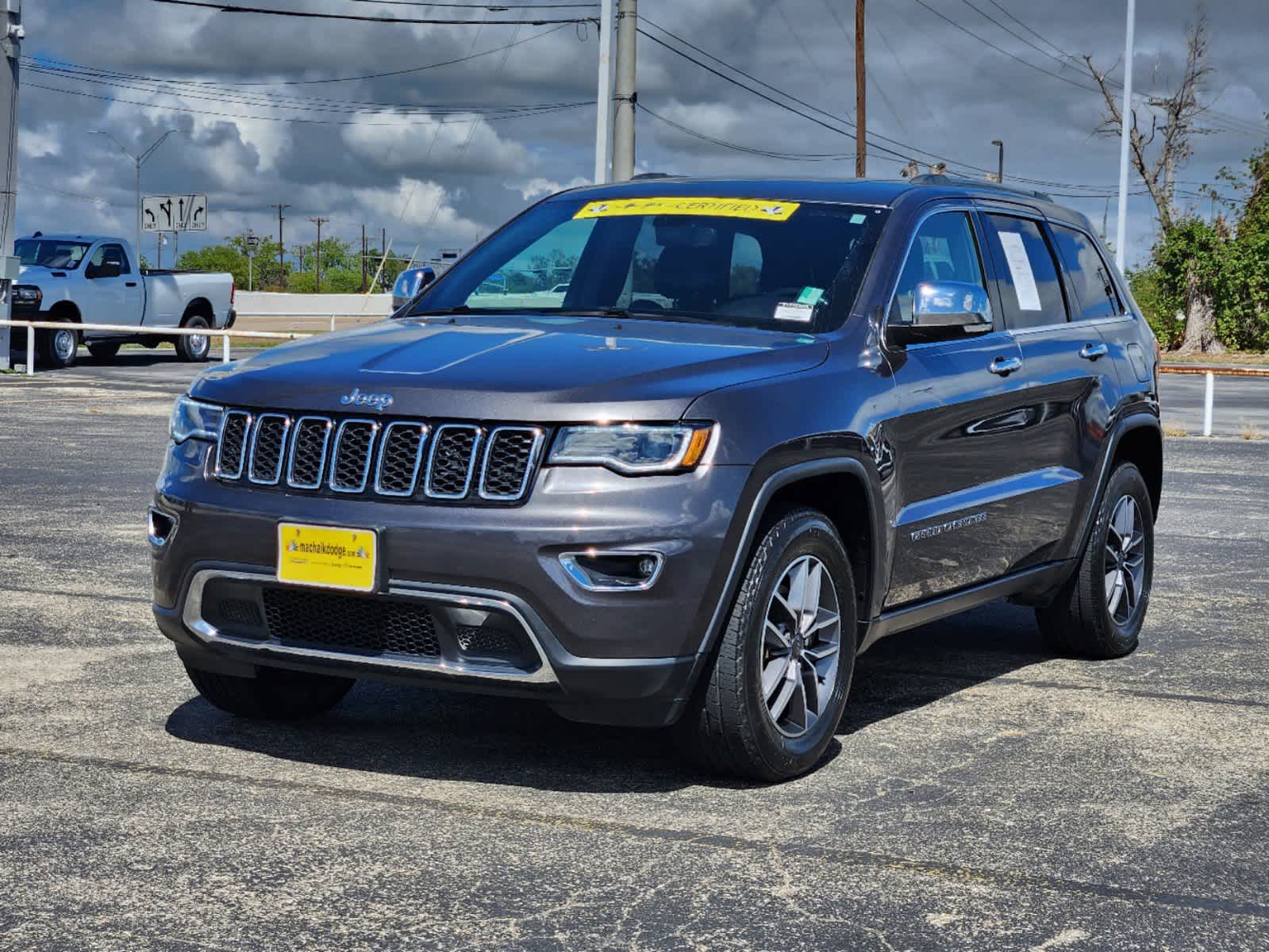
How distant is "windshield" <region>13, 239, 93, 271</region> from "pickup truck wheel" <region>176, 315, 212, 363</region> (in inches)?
111

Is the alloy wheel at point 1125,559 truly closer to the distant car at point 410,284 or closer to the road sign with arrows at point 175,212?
the distant car at point 410,284

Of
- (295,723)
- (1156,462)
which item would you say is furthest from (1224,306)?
(295,723)

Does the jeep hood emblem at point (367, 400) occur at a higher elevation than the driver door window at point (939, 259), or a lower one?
lower

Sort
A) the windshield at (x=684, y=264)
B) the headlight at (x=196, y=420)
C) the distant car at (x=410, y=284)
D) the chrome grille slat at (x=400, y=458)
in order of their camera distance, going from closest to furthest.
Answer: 1. the chrome grille slat at (x=400, y=458)
2. the headlight at (x=196, y=420)
3. the windshield at (x=684, y=264)
4. the distant car at (x=410, y=284)

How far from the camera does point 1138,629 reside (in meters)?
7.47

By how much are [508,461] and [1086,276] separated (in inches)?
146

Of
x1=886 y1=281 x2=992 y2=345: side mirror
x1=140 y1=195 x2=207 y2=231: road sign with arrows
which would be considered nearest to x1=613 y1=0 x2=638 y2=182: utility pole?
x1=886 y1=281 x2=992 y2=345: side mirror

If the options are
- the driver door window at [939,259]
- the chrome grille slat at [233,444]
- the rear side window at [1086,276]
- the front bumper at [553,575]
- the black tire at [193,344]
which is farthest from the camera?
the black tire at [193,344]

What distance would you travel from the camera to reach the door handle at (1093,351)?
698 centimetres

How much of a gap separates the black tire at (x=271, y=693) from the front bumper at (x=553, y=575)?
2.59 feet

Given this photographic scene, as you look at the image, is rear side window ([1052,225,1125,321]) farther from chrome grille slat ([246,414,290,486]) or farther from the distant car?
chrome grille slat ([246,414,290,486])

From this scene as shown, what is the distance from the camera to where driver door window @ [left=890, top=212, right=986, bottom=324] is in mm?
5836

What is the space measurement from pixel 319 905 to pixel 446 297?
113 inches

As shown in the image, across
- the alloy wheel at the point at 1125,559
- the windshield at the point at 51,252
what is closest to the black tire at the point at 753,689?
the alloy wheel at the point at 1125,559
